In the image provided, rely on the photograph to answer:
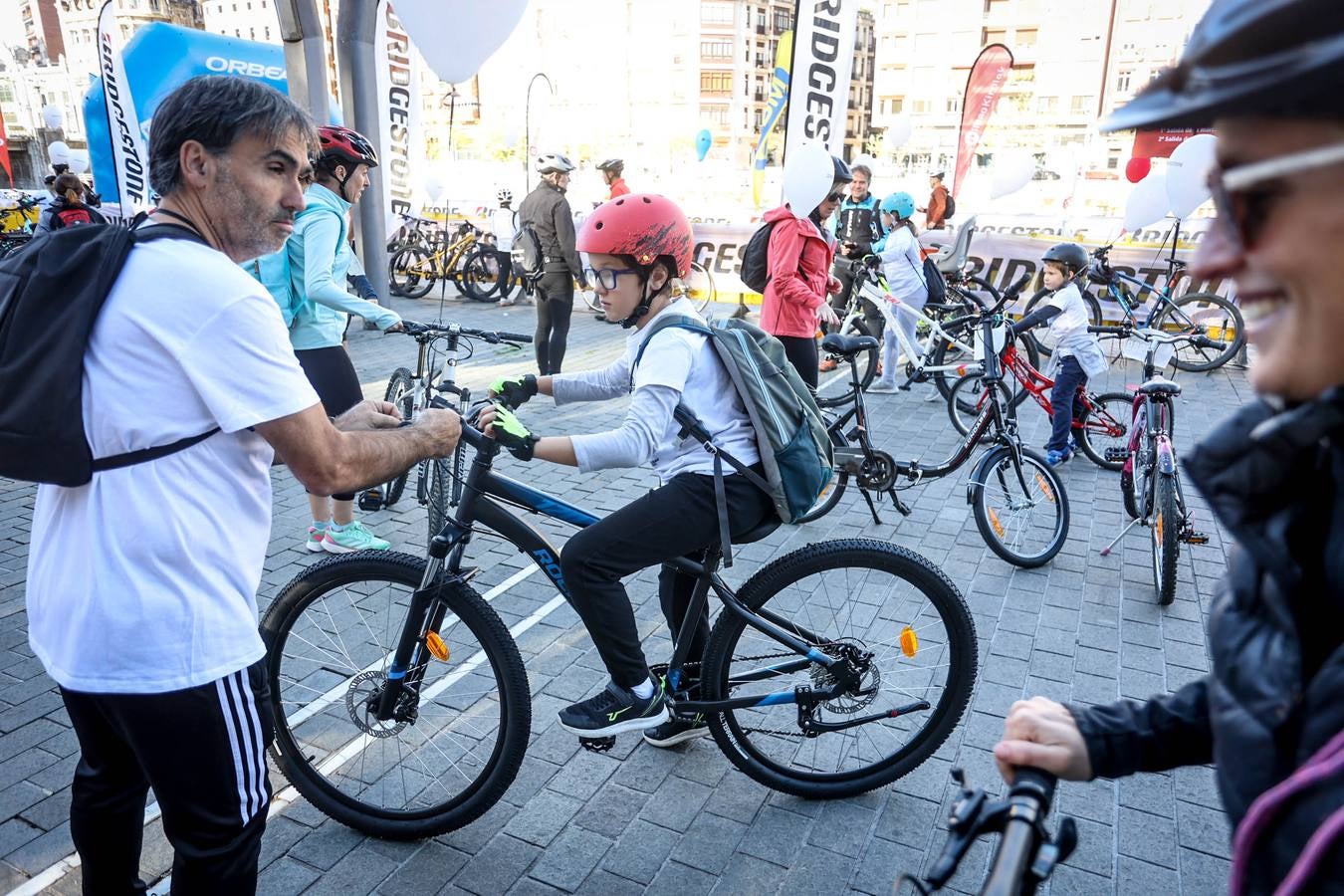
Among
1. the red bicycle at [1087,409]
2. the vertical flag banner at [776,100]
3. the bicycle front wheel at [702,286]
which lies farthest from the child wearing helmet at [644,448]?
the bicycle front wheel at [702,286]

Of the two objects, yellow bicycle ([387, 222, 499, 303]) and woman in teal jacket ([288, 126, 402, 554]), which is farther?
yellow bicycle ([387, 222, 499, 303])

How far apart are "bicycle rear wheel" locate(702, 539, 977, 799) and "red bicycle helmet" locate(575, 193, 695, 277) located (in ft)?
3.64

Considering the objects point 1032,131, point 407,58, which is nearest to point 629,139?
point 1032,131

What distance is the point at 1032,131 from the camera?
6875cm

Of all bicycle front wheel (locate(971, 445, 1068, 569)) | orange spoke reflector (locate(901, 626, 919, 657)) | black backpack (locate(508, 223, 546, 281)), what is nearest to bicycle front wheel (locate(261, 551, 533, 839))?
orange spoke reflector (locate(901, 626, 919, 657))

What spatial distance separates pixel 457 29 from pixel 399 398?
305 cm

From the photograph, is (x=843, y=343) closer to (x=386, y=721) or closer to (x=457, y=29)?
(x=386, y=721)

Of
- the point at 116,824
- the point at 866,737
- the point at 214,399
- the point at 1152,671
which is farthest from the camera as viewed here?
the point at 1152,671

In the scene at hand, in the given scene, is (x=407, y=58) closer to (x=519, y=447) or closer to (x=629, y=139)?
(x=519, y=447)

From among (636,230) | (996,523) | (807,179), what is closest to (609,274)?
(636,230)

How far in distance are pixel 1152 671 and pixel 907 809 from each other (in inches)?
66.7

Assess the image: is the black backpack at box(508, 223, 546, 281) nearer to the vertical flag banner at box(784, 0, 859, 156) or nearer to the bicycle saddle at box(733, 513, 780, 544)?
the vertical flag banner at box(784, 0, 859, 156)

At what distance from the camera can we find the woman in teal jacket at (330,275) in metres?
4.69

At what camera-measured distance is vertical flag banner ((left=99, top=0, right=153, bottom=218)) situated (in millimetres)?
10992
